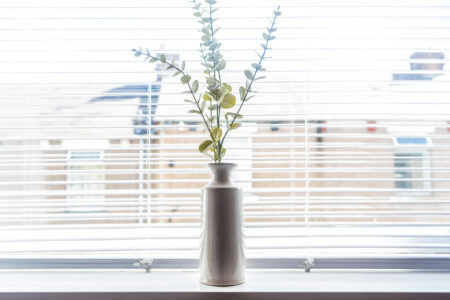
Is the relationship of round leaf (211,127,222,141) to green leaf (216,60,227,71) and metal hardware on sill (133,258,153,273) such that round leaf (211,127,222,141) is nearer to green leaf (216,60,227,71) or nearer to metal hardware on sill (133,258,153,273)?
green leaf (216,60,227,71)

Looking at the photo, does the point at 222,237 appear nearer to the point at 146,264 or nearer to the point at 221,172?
the point at 221,172

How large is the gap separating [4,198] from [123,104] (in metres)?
0.44

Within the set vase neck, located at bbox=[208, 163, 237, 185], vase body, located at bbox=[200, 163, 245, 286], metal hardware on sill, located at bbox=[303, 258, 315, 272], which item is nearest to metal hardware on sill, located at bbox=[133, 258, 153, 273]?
vase body, located at bbox=[200, 163, 245, 286]

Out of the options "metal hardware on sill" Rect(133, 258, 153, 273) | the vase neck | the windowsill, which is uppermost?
the vase neck

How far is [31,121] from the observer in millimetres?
1086

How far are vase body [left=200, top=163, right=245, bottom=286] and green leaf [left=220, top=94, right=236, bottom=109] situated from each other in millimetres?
197

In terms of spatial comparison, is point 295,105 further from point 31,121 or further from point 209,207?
point 31,121

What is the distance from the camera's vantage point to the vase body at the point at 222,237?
839 millimetres

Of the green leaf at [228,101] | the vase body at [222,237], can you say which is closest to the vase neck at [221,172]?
the vase body at [222,237]

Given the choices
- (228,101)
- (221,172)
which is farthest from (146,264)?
(228,101)

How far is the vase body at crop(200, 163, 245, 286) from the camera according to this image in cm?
84

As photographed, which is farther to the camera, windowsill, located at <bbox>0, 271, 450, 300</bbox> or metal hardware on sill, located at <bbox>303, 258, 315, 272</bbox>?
metal hardware on sill, located at <bbox>303, 258, 315, 272</bbox>

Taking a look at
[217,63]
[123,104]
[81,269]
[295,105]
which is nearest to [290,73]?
[295,105]

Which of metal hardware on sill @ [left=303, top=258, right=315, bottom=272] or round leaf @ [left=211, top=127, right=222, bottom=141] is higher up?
round leaf @ [left=211, top=127, right=222, bottom=141]
